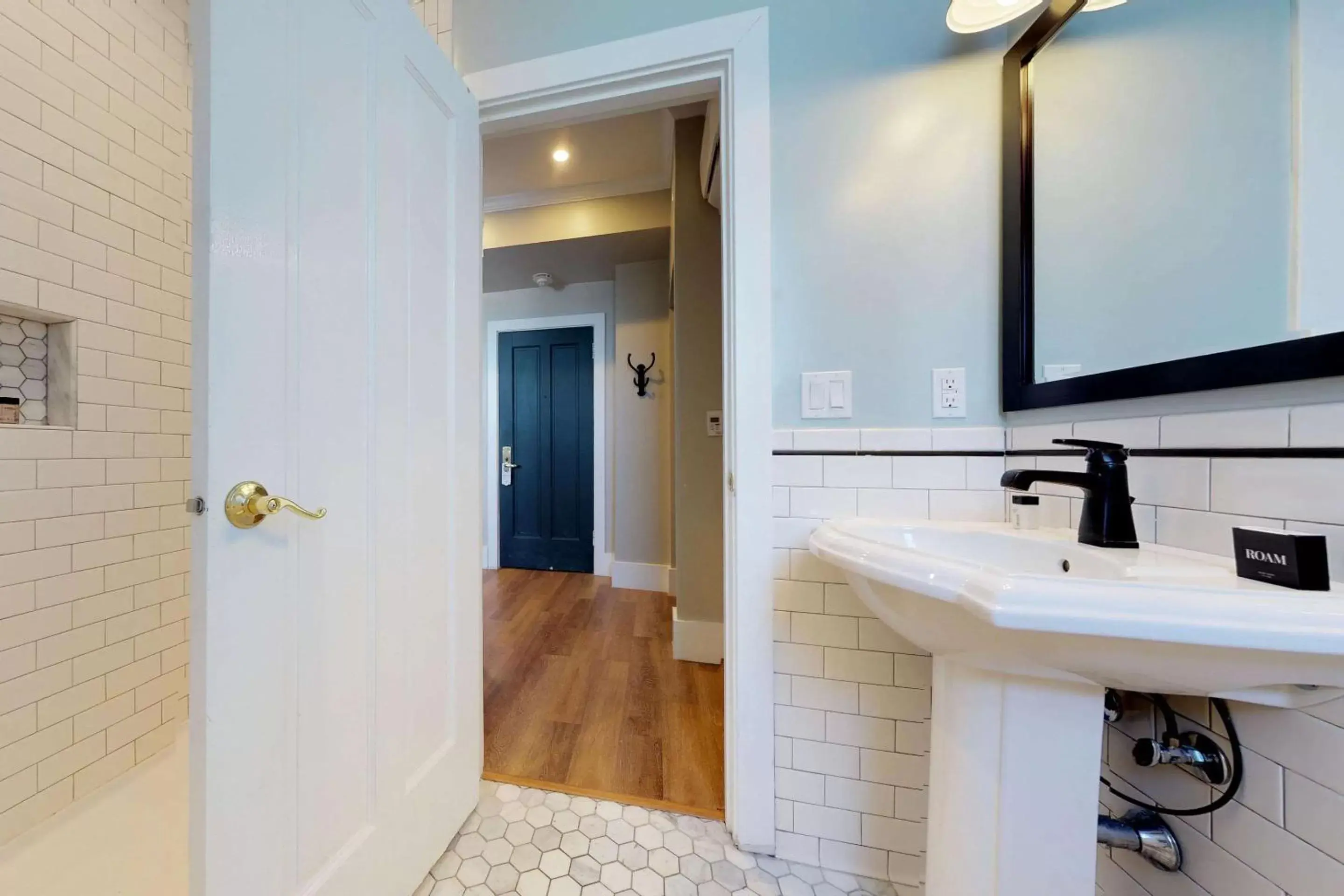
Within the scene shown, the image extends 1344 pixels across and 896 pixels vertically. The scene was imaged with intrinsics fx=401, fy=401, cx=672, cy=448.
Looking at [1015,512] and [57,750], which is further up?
[1015,512]

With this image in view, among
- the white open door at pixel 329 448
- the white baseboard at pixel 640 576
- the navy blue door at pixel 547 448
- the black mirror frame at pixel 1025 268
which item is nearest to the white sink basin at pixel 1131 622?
the black mirror frame at pixel 1025 268

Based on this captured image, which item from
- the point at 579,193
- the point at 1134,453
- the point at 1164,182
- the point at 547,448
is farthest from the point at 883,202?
the point at 547,448

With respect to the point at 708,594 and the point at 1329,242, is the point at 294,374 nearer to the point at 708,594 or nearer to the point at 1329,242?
the point at 1329,242

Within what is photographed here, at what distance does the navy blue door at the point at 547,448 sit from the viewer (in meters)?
3.06

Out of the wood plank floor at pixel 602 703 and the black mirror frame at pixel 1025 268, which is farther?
the wood plank floor at pixel 602 703

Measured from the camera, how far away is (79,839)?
38.6 inches

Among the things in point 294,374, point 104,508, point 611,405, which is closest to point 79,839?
point 104,508

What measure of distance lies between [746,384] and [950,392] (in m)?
0.47

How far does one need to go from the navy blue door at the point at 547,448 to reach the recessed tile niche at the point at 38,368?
A: 7.01 feet

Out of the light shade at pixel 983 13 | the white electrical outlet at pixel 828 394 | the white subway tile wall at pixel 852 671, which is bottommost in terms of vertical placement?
the white subway tile wall at pixel 852 671

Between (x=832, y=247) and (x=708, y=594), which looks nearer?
(x=832, y=247)

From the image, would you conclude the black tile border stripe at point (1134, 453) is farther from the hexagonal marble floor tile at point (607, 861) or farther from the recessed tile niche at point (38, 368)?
the recessed tile niche at point (38, 368)

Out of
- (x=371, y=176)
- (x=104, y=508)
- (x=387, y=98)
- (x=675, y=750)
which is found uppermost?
(x=387, y=98)

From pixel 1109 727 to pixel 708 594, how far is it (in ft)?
4.36
